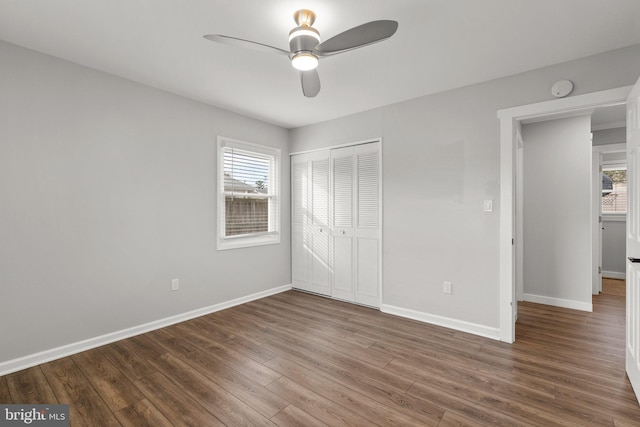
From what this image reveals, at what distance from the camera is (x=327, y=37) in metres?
2.21

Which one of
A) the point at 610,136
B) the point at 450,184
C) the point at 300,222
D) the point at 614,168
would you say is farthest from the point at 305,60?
the point at 614,168

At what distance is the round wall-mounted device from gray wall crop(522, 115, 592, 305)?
1.58 meters

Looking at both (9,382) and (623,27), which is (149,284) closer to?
(9,382)

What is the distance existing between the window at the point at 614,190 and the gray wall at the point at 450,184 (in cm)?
429

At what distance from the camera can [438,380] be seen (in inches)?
86.3

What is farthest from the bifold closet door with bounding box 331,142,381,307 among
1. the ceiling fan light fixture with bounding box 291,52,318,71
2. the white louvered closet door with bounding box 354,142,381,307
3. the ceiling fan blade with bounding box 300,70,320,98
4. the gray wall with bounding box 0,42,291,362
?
the ceiling fan light fixture with bounding box 291,52,318,71

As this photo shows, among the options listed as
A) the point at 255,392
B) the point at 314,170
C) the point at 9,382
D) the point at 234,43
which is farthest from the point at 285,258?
the point at 234,43

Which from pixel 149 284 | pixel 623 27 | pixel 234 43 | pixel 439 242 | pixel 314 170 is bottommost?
pixel 149 284

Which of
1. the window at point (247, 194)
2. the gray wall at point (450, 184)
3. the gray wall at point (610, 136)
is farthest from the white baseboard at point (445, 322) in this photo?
the gray wall at point (610, 136)

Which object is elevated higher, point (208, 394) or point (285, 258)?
point (285, 258)

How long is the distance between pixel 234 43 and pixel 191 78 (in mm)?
1391

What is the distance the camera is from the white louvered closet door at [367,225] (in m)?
3.78

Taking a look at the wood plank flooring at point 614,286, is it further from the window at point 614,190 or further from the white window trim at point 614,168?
the window at point 614,190

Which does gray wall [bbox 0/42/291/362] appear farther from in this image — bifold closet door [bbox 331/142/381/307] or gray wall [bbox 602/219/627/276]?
gray wall [bbox 602/219/627/276]
